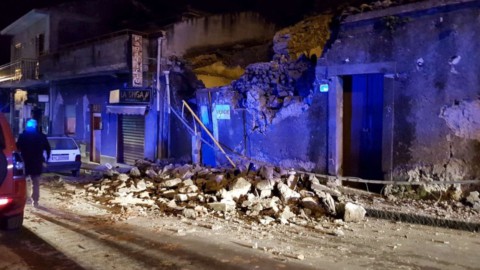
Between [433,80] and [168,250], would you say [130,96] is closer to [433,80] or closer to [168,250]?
[433,80]

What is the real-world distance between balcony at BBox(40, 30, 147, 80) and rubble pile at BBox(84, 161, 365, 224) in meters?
6.86

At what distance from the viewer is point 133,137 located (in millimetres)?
17484

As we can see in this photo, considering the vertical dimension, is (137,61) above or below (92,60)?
below

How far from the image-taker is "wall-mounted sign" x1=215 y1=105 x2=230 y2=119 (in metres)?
12.5

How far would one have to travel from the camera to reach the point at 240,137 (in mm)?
12125

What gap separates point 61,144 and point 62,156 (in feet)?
1.45

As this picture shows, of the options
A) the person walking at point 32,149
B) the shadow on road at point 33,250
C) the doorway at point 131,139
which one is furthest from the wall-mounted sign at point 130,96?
the shadow on road at point 33,250

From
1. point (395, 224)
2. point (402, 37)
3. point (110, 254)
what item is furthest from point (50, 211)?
point (402, 37)

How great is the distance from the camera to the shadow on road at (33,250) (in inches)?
209

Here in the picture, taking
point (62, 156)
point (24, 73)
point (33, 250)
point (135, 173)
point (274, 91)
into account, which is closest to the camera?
point (33, 250)

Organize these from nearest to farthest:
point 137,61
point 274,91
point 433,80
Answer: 1. point 433,80
2. point 274,91
3. point 137,61

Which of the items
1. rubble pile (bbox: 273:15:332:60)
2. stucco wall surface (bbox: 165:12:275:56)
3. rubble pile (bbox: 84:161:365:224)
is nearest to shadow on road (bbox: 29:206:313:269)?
rubble pile (bbox: 84:161:365:224)

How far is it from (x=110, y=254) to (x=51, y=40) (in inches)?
845

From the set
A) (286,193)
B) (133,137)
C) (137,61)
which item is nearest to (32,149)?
(286,193)
